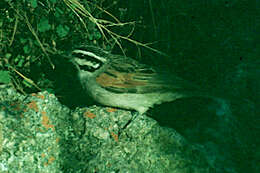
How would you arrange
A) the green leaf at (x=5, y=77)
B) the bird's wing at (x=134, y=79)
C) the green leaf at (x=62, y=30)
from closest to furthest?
the green leaf at (x=5, y=77) → the green leaf at (x=62, y=30) → the bird's wing at (x=134, y=79)

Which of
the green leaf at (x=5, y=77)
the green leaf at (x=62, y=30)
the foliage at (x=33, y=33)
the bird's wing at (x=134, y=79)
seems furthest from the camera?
the bird's wing at (x=134, y=79)

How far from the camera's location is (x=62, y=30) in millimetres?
4574

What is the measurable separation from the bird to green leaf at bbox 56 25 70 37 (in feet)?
0.92

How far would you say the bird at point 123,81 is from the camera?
15.1 feet

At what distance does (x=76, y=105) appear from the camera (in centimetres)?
444

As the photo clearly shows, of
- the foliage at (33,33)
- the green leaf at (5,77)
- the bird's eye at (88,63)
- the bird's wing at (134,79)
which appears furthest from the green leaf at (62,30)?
the green leaf at (5,77)

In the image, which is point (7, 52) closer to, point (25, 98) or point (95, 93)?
point (25, 98)

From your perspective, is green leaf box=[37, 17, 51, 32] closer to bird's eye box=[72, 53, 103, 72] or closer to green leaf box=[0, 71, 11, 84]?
bird's eye box=[72, 53, 103, 72]

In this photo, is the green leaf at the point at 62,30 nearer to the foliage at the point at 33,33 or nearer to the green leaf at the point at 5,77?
the foliage at the point at 33,33

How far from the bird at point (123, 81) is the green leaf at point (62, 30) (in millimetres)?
280

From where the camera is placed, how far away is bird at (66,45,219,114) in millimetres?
4605

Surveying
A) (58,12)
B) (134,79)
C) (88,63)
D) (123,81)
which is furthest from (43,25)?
(134,79)

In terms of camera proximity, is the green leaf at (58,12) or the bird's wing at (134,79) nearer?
the green leaf at (58,12)

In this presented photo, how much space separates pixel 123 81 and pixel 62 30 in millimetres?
1152
